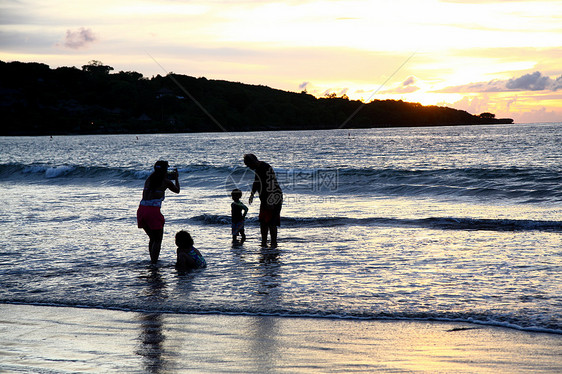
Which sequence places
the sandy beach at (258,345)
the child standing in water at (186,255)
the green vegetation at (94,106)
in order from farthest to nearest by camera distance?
the green vegetation at (94,106), the child standing in water at (186,255), the sandy beach at (258,345)

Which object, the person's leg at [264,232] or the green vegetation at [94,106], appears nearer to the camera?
the person's leg at [264,232]

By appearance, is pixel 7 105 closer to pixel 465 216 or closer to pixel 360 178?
pixel 360 178

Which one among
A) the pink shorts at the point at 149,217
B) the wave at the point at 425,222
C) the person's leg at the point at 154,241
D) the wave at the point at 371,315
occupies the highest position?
the pink shorts at the point at 149,217

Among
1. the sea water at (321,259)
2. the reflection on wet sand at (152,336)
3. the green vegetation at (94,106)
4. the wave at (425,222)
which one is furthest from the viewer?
the green vegetation at (94,106)

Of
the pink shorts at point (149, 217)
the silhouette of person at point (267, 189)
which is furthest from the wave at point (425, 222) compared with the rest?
the pink shorts at point (149, 217)

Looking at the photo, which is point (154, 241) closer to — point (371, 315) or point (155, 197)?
point (155, 197)

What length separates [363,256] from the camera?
31.4 ft

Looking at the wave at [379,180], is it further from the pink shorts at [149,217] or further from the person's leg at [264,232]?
the pink shorts at [149,217]

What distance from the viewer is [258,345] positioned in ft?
16.8

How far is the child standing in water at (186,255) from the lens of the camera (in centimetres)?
865

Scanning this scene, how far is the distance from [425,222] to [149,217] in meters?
7.51

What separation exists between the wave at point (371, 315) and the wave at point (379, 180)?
1391cm

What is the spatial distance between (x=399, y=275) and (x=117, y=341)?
417 centimetres

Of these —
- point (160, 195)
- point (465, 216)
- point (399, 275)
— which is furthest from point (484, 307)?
point (465, 216)
